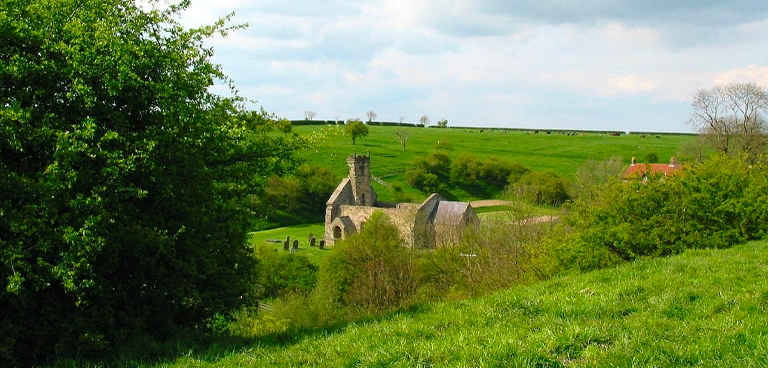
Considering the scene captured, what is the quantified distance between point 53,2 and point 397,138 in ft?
448

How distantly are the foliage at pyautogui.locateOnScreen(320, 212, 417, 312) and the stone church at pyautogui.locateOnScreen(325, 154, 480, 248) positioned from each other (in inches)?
193

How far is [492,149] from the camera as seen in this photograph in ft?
442

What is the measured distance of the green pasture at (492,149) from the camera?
350ft

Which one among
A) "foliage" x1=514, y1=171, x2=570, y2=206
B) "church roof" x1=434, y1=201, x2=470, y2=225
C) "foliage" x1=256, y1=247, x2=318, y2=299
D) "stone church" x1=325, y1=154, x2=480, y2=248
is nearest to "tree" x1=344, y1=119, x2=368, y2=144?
"foliage" x1=514, y1=171, x2=570, y2=206

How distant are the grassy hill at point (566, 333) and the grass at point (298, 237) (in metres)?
44.8

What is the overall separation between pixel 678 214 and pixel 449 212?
37657 millimetres

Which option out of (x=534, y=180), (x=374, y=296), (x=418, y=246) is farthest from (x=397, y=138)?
(x=374, y=296)

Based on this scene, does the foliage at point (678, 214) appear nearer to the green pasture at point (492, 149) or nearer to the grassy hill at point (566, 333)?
the grassy hill at point (566, 333)

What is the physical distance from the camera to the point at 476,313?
8.98 meters

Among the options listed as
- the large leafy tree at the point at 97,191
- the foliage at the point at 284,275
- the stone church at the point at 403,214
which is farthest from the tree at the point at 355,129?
the large leafy tree at the point at 97,191

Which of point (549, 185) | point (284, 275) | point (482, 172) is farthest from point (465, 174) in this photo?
point (284, 275)

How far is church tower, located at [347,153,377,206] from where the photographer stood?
6800 cm

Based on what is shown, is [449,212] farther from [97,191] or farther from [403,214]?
[97,191]

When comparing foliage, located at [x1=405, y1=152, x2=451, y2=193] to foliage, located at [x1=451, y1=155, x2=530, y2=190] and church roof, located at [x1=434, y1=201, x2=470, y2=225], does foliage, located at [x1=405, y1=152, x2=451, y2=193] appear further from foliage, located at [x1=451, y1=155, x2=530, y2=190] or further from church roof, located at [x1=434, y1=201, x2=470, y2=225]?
church roof, located at [x1=434, y1=201, x2=470, y2=225]
